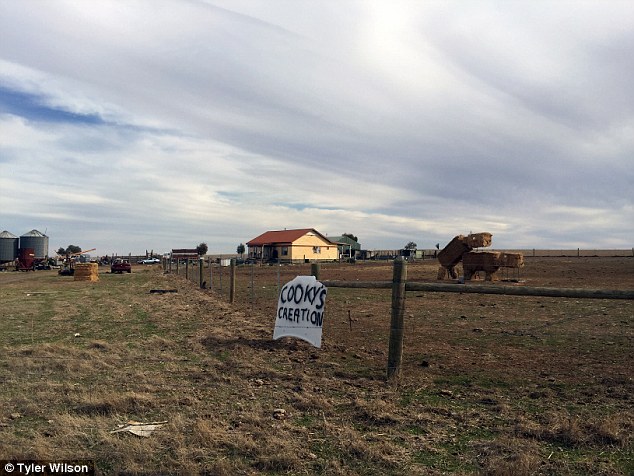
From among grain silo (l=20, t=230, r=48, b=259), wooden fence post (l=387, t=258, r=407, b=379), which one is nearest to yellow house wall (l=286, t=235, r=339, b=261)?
grain silo (l=20, t=230, r=48, b=259)

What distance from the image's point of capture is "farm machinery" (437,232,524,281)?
26.9 m

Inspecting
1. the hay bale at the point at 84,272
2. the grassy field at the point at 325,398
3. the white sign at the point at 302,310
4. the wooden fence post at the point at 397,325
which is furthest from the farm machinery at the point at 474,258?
the hay bale at the point at 84,272

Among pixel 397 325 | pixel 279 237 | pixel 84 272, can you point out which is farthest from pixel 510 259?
pixel 279 237

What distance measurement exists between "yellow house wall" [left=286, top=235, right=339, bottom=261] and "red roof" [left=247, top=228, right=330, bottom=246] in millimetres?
767

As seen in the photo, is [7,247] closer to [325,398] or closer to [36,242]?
[36,242]

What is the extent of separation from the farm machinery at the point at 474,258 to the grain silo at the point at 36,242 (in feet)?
189

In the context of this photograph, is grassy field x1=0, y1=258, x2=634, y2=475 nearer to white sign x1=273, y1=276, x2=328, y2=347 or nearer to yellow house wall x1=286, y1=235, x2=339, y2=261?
white sign x1=273, y1=276, x2=328, y2=347

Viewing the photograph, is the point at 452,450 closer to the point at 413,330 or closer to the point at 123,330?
the point at 413,330

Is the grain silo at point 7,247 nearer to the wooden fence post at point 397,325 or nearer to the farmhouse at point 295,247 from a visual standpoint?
the farmhouse at point 295,247

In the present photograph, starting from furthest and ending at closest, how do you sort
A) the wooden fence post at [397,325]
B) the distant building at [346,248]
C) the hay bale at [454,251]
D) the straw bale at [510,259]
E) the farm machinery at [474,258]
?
the distant building at [346,248] < the hay bale at [454,251] < the farm machinery at [474,258] < the straw bale at [510,259] < the wooden fence post at [397,325]

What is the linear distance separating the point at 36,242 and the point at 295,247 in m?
34.8

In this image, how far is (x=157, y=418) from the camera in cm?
550

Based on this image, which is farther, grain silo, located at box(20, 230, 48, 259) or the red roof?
the red roof

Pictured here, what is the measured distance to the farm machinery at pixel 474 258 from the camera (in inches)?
1059
